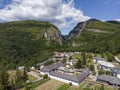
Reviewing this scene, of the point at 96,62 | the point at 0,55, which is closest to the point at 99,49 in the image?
the point at 96,62

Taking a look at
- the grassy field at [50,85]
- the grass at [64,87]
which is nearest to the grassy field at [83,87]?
the grass at [64,87]

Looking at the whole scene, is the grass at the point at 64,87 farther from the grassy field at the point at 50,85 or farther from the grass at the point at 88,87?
the grass at the point at 88,87

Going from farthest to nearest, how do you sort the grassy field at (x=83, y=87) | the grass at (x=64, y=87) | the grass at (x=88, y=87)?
the grass at (x=64, y=87) → the grassy field at (x=83, y=87) → the grass at (x=88, y=87)

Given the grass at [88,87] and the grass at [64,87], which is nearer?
the grass at [88,87]

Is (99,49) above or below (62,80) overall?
above

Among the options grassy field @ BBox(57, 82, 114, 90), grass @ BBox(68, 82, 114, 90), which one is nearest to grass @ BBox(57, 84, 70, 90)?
grassy field @ BBox(57, 82, 114, 90)

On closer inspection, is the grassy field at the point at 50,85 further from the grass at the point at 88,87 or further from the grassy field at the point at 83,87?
the grass at the point at 88,87

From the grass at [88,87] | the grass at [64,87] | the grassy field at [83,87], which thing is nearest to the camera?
the grass at [88,87]

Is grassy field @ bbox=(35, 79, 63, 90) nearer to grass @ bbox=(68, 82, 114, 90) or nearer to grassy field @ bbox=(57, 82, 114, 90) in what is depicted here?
grassy field @ bbox=(57, 82, 114, 90)

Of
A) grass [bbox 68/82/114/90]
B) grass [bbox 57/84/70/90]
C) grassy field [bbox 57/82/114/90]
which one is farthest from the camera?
grass [bbox 57/84/70/90]

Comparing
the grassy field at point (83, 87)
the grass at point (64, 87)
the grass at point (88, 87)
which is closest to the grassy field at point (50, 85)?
the grass at point (64, 87)

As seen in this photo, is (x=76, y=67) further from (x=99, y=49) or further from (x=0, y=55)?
(x=0, y=55)
